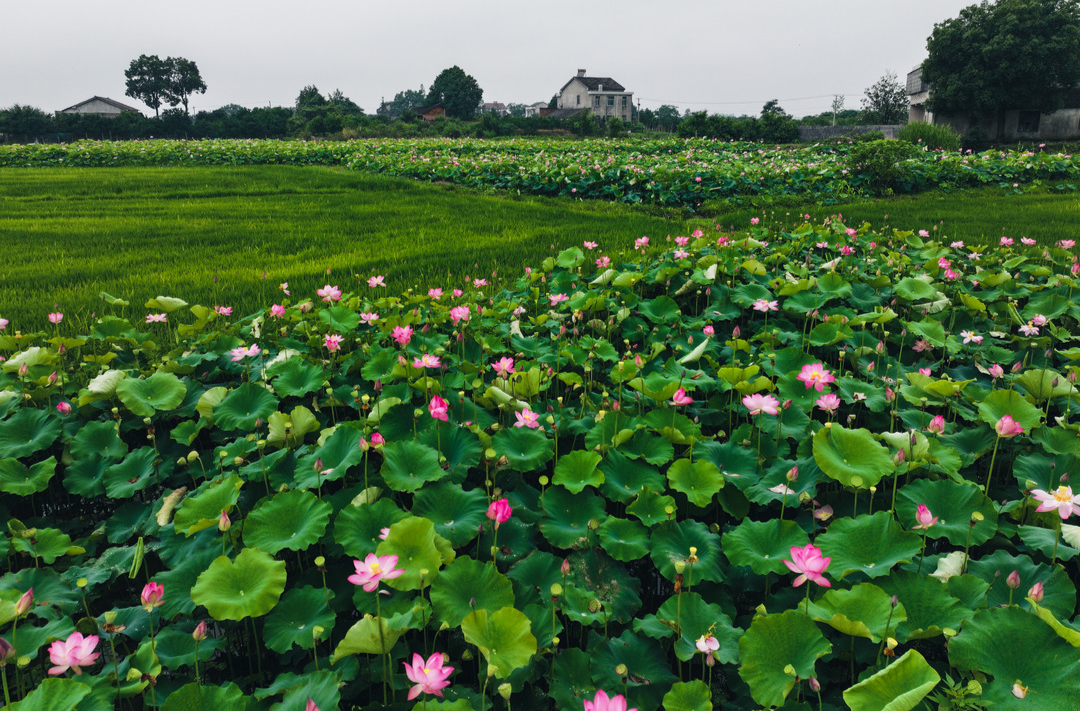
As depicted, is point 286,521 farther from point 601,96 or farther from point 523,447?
point 601,96

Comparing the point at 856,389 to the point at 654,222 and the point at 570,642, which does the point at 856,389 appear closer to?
the point at 570,642

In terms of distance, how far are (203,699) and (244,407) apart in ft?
3.39

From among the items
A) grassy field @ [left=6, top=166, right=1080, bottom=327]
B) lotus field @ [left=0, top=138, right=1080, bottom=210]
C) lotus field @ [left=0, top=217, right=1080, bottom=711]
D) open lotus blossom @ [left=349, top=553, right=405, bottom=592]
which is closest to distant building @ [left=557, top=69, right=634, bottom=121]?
lotus field @ [left=0, top=138, right=1080, bottom=210]

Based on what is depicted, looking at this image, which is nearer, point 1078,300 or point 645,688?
point 645,688

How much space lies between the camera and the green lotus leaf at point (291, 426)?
1562mm

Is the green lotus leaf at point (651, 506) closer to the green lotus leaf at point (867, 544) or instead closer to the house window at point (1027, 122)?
the green lotus leaf at point (867, 544)

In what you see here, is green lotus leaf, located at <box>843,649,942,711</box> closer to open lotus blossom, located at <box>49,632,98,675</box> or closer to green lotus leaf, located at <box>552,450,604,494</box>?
green lotus leaf, located at <box>552,450,604,494</box>

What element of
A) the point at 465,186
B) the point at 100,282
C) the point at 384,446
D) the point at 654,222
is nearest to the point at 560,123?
the point at 465,186

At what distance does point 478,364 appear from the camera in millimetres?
2104

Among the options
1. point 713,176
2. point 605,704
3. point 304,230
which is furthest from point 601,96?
point 605,704

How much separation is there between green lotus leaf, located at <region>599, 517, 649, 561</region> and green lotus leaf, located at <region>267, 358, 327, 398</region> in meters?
1.07

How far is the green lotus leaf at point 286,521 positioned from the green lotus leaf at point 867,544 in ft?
3.35

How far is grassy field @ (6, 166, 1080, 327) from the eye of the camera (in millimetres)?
3455

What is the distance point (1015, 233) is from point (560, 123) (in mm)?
28746
